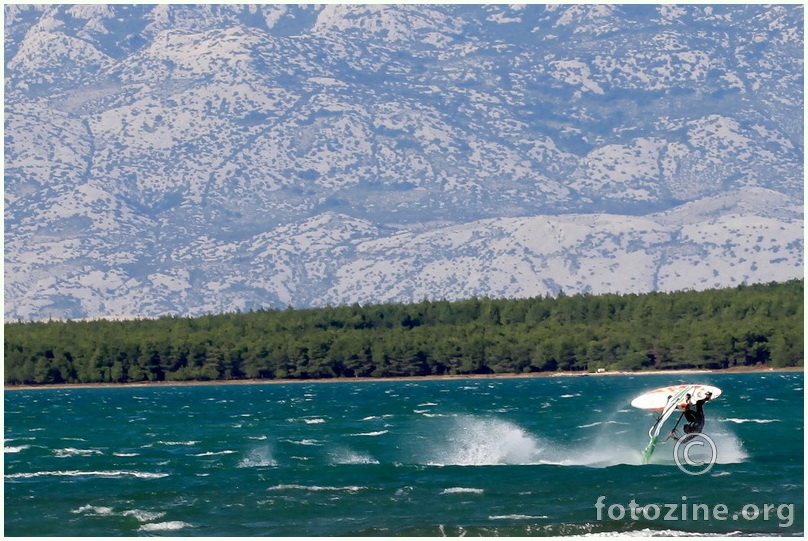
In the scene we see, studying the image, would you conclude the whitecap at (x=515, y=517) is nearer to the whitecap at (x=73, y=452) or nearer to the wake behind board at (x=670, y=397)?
the wake behind board at (x=670, y=397)

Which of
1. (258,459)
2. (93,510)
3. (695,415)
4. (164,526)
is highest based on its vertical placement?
(695,415)

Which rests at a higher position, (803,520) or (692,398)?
(692,398)

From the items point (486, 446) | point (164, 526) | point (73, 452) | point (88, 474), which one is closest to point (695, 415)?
point (164, 526)

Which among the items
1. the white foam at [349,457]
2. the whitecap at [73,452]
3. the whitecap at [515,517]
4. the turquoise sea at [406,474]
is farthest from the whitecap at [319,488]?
the whitecap at [73,452]

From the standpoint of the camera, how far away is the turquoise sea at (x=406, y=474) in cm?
6488

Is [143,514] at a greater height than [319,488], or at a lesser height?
lesser

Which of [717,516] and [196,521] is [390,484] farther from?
[717,516]

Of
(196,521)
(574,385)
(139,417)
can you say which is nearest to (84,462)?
(196,521)

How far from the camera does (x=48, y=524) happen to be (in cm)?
6675

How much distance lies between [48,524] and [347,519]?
11.0 metres

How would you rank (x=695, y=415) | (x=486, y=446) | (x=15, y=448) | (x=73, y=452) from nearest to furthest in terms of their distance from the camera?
(x=695, y=415), (x=486, y=446), (x=73, y=452), (x=15, y=448)

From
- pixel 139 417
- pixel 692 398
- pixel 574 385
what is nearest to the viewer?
pixel 692 398

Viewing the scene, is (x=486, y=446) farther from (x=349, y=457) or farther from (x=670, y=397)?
(x=670, y=397)

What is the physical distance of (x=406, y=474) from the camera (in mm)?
81938
